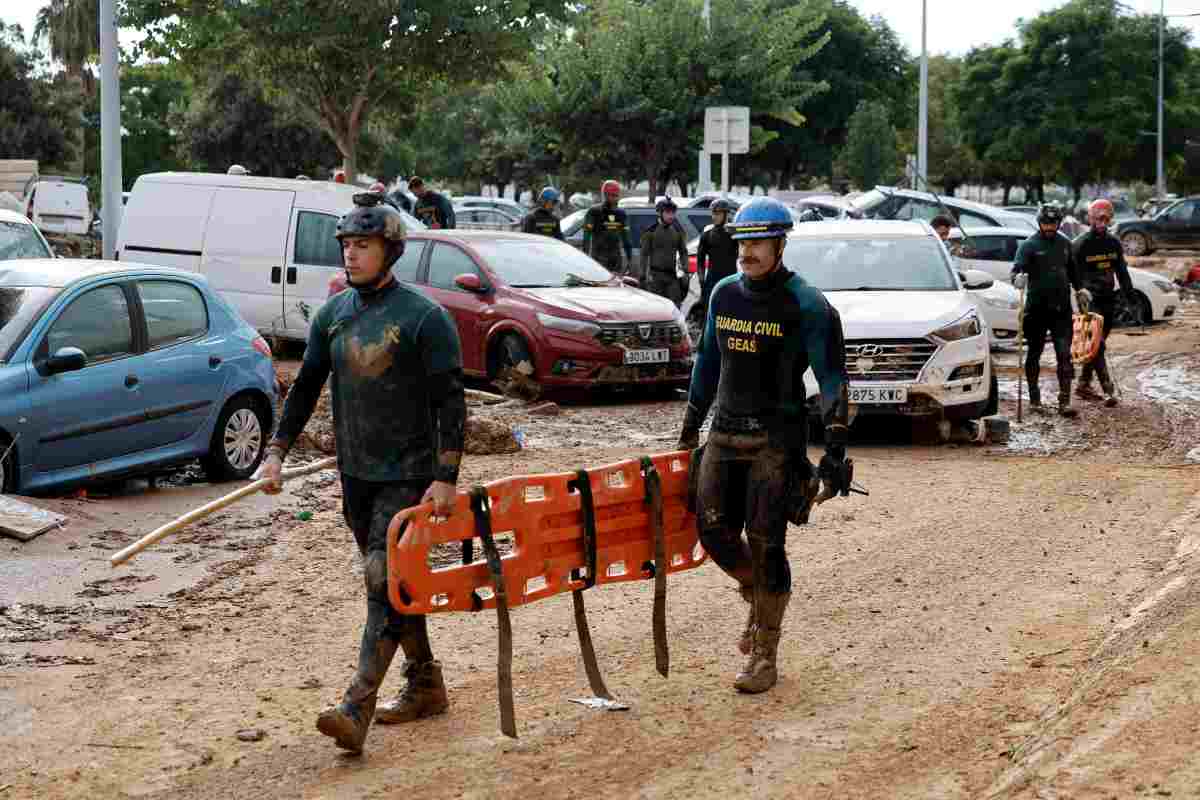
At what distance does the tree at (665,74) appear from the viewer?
36969 millimetres

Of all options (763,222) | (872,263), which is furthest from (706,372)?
(872,263)

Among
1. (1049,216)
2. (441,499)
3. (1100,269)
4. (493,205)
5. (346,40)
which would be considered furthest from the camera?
(493,205)

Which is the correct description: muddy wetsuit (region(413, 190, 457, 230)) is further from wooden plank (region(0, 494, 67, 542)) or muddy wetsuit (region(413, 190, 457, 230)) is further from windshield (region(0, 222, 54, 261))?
wooden plank (region(0, 494, 67, 542))

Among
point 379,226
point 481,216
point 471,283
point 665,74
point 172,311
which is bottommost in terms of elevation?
point 172,311

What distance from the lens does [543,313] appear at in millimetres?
16047

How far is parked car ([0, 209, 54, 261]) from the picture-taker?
1414 cm

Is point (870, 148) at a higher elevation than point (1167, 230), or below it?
higher

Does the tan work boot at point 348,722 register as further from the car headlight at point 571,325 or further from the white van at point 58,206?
the white van at point 58,206

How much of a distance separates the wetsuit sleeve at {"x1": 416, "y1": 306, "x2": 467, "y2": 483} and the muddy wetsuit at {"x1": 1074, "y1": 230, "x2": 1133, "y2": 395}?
11.7 meters

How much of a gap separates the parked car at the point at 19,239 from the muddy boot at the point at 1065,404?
28.4 feet

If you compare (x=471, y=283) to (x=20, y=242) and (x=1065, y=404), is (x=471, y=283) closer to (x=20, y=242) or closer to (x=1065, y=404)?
(x=20, y=242)

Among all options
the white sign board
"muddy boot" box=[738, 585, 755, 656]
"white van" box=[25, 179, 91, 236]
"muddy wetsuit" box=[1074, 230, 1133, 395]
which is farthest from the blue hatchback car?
"white van" box=[25, 179, 91, 236]

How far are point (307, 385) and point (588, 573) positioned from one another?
120 centimetres

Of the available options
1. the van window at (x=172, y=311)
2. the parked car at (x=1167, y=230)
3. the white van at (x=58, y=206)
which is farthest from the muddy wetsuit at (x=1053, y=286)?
the parked car at (x=1167, y=230)
